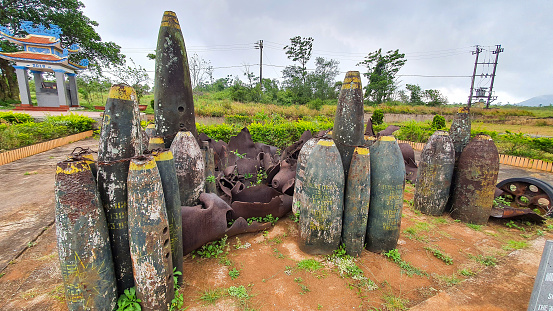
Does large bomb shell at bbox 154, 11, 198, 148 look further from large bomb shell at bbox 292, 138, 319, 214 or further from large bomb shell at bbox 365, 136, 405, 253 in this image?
large bomb shell at bbox 365, 136, 405, 253

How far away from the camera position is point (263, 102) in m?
24.5

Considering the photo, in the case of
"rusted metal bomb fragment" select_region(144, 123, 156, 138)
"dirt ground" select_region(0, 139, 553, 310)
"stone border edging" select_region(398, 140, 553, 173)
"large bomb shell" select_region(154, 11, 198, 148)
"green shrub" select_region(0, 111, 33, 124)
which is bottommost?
"dirt ground" select_region(0, 139, 553, 310)

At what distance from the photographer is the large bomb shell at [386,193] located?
3164 millimetres

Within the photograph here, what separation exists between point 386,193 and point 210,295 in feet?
7.66

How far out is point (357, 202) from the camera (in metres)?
3.12

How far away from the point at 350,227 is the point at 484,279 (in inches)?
56.4

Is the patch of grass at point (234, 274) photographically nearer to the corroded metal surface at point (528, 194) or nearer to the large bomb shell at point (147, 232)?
the large bomb shell at point (147, 232)

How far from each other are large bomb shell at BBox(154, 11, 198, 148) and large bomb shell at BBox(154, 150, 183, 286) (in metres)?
1.75

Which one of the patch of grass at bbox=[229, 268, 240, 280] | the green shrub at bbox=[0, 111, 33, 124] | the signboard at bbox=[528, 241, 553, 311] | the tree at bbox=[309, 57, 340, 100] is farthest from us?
the tree at bbox=[309, 57, 340, 100]

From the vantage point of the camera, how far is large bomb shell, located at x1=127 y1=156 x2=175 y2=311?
2.09 m

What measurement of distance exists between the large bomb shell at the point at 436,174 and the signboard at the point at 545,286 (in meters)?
2.56

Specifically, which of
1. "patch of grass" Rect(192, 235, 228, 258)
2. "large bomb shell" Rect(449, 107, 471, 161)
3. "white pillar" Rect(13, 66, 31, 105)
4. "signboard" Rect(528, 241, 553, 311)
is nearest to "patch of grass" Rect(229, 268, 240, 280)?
"patch of grass" Rect(192, 235, 228, 258)

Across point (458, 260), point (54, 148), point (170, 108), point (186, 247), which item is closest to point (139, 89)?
point (54, 148)

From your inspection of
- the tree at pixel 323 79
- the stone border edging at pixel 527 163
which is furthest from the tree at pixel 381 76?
the stone border edging at pixel 527 163
